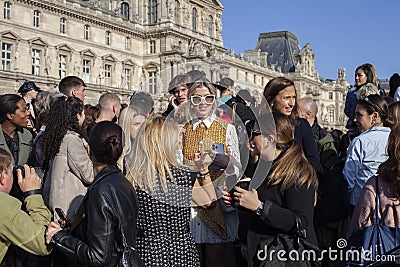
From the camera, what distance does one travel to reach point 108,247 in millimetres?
2824

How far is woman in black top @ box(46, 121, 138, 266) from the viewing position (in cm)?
281

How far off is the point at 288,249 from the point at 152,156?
1.18 meters

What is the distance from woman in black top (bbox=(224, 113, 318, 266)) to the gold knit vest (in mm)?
535

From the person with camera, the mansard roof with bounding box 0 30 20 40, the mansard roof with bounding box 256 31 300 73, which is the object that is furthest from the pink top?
the mansard roof with bounding box 256 31 300 73

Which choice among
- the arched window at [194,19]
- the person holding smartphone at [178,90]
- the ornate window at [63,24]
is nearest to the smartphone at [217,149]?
the person holding smartphone at [178,90]

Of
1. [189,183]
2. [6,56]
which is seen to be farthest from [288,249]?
[6,56]

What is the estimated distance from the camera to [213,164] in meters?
3.84

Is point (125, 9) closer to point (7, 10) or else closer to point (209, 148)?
point (7, 10)

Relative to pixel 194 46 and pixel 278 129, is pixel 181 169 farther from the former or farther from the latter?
pixel 194 46

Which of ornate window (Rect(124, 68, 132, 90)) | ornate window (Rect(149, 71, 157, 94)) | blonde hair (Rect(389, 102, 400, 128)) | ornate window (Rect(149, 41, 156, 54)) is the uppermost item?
ornate window (Rect(149, 41, 156, 54))

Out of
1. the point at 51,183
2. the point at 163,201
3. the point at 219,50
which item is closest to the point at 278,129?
the point at 163,201

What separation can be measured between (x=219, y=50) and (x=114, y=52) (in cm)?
1222

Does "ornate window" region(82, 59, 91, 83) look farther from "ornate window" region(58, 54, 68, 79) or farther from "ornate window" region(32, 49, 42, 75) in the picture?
"ornate window" region(32, 49, 42, 75)

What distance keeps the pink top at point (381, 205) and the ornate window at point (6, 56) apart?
1035 inches
